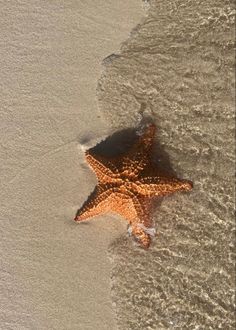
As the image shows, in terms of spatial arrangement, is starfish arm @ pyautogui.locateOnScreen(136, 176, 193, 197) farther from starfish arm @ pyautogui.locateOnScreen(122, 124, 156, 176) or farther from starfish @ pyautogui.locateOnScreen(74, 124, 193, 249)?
starfish arm @ pyautogui.locateOnScreen(122, 124, 156, 176)

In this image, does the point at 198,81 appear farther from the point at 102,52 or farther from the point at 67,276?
the point at 67,276

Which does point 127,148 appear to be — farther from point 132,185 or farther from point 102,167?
point 132,185

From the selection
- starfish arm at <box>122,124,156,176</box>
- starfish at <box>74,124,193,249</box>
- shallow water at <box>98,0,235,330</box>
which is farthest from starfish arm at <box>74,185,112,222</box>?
shallow water at <box>98,0,235,330</box>

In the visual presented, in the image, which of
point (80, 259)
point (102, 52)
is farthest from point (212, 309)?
point (102, 52)

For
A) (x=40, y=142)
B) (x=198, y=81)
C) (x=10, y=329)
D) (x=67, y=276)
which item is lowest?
(x=10, y=329)

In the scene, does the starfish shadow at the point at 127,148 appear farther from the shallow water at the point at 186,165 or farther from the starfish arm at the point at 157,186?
the starfish arm at the point at 157,186

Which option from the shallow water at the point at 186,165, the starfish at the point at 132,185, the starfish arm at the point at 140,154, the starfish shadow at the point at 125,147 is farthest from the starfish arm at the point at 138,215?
the starfish shadow at the point at 125,147
